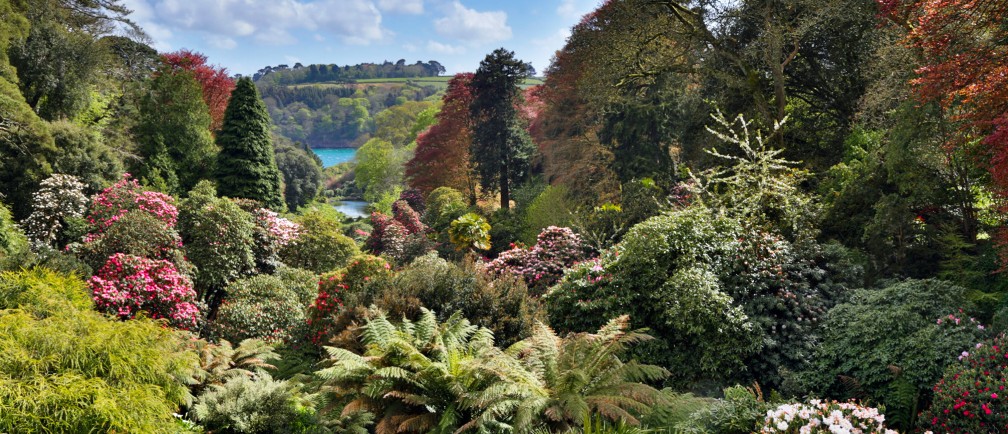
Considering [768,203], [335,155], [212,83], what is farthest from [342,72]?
[768,203]

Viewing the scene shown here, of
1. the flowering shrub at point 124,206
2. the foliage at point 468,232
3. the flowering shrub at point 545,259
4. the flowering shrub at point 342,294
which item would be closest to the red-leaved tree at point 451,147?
the foliage at point 468,232

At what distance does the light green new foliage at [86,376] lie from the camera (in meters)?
4.09

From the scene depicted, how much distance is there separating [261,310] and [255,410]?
5148 mm

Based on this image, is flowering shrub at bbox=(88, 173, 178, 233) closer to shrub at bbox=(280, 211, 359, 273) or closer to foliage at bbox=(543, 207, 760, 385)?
shrub at bbox=(280, 211, 359, 273)

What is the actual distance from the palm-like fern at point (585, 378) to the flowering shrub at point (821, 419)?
0.92m

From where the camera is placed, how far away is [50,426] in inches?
162

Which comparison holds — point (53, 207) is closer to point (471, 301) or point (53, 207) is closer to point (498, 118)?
point (471, 301)

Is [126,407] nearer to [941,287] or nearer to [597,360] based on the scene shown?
[597,360]

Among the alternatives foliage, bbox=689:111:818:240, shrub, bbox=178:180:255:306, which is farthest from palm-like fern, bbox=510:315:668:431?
shrub, bbox=178:180:255:306

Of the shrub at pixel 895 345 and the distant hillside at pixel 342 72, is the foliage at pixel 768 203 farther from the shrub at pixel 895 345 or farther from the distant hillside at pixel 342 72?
the distant hillside at pixel 342 72

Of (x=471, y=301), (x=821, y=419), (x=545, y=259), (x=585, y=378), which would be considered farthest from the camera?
(x=545, y=259)

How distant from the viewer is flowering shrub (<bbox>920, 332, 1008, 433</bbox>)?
168 inches

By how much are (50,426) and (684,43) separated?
1298 cm

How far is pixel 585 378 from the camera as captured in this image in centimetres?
485
